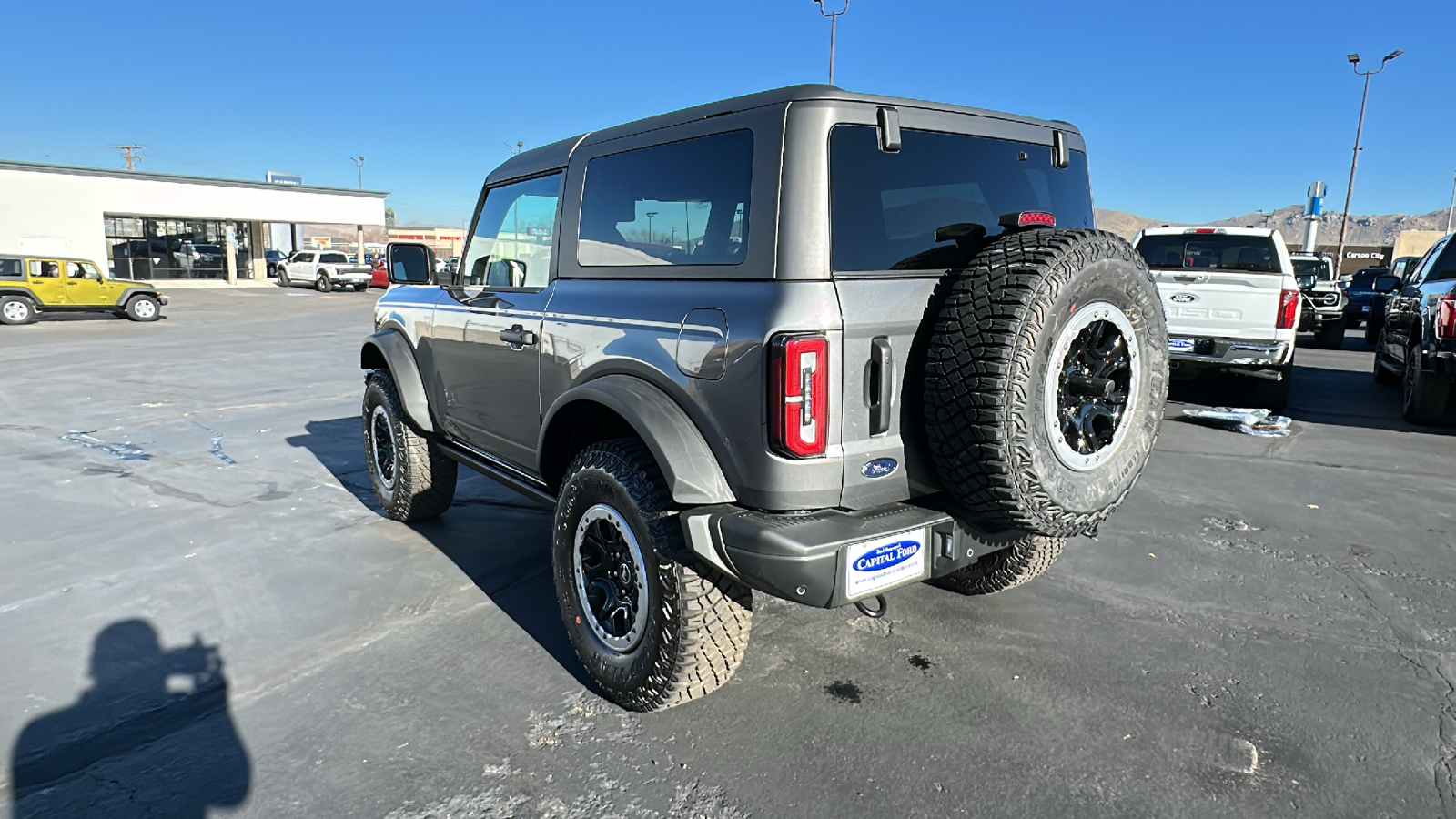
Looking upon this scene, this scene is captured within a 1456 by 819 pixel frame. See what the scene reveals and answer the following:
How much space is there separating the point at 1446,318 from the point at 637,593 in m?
7.82

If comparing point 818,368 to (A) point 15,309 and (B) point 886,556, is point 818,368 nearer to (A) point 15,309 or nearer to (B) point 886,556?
(B) point 886,556

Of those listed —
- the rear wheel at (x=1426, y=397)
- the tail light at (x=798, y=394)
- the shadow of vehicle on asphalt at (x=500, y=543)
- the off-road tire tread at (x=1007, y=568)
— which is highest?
the tail light at (x=798, y=394)

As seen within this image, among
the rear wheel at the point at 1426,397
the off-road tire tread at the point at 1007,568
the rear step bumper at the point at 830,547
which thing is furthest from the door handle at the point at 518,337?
the rear wheel at the point at 1426,397

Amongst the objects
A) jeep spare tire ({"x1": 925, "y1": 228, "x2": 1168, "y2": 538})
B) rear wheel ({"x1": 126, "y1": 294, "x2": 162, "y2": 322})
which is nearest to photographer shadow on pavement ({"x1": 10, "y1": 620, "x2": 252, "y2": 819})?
jeep spare tire ({"x1": 925, "y1": 228, "x2": 1168, "y2": 538})

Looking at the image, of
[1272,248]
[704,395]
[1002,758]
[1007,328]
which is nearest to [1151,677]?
[1002,758]

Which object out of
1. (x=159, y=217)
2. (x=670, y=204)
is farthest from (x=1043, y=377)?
(x=159, y=217)

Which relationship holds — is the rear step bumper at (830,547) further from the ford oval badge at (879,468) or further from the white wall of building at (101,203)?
the white wall of building at (101,203)

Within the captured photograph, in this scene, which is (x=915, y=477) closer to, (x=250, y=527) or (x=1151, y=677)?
(x=1151, y=677)

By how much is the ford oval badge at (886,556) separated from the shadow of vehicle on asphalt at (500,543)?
1.25 meters

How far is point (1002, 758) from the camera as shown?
2.67m

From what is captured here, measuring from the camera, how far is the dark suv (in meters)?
7.23

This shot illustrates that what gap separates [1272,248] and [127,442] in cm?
1110

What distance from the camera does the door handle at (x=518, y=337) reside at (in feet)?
11.6

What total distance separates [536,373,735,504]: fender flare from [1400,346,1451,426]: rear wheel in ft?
27.1
